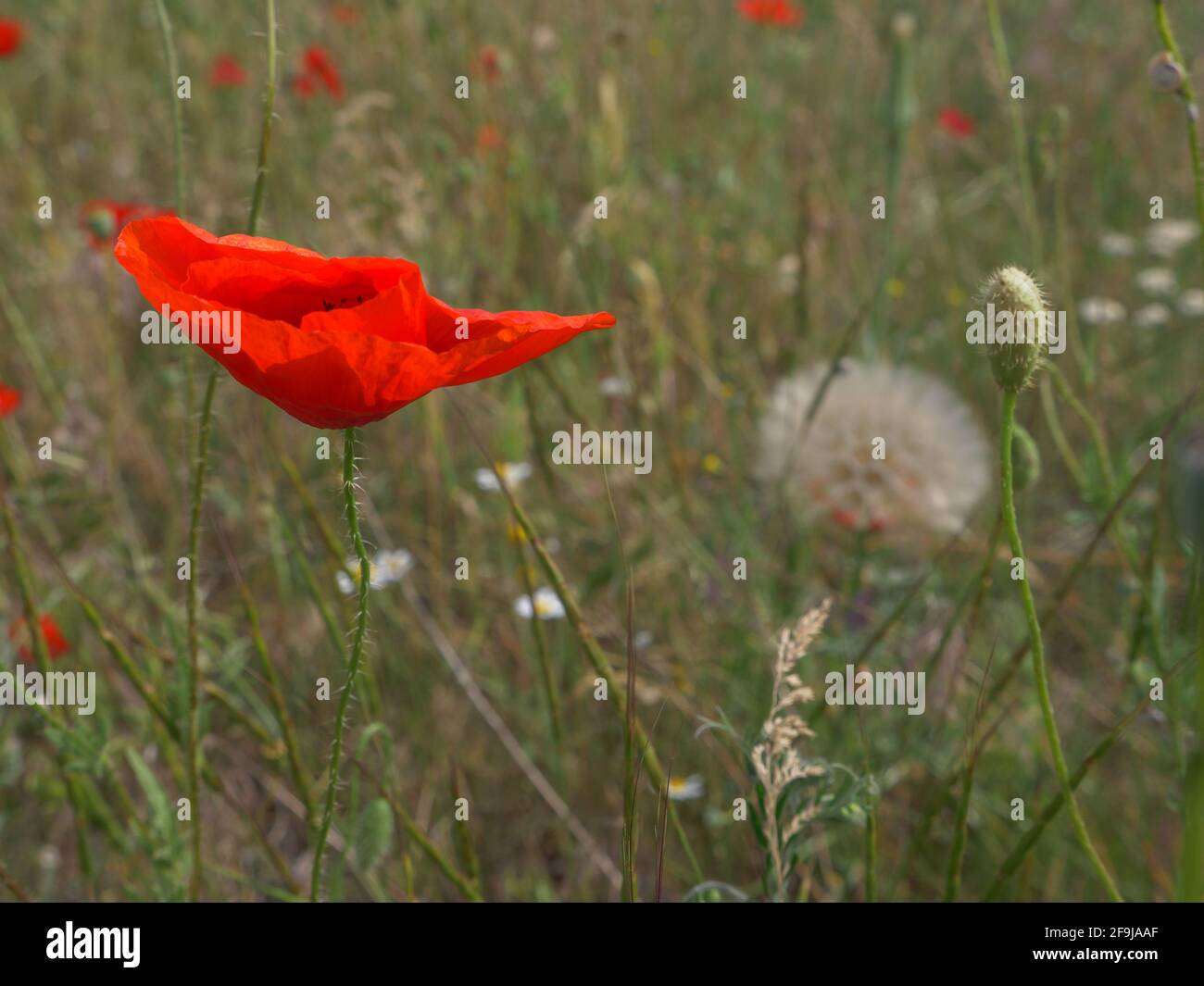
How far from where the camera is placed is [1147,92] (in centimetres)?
327

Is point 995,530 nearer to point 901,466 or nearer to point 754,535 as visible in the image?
point 901,466

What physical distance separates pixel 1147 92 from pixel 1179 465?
306 centimetres

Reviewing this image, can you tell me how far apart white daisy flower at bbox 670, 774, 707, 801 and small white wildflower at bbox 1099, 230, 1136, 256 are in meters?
1.72

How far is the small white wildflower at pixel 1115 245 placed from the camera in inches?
104

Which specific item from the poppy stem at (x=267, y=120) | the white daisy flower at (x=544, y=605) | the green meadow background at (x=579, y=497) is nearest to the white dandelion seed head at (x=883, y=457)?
the green meadow background at (x=579, y=497)

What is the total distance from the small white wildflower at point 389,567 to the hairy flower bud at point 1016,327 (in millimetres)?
947

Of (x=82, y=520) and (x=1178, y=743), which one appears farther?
(x=82, y=520)

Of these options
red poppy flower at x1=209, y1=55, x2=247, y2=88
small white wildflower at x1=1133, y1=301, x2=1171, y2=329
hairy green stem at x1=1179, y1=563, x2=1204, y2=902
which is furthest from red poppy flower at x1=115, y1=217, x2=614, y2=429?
red poppy flower at x1=209, y1=55, x2=247, y2=88

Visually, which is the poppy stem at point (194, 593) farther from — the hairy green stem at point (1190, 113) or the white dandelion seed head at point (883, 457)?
the white dandelion seed head at point (883, 457)

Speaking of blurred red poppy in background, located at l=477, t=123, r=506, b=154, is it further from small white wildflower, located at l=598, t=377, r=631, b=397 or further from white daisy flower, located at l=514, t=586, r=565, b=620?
white daisy flower, located at l=514, t=586, r=565, b=620

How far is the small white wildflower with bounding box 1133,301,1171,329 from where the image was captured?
7.95 feet

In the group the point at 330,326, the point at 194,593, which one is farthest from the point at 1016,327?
the point at 194,593

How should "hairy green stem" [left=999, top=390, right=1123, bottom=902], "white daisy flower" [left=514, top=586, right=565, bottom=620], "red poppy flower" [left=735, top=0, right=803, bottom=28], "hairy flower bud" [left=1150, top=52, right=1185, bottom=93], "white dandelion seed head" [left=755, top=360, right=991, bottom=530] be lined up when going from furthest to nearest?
"red poppy flower" [left=735, top=0, right=803, bottom=28] → "white dandelion seed head" [left=755, top=360, right=991, bottom=530] → "white daisy flower" [left=514, top=586, right=565, bottom=620] → "hairy flower bud" [left=1150, top=52, right=1185, bottom=93] → "hairy green stem" [left=999, top=390, right=1123, bottom=902]
